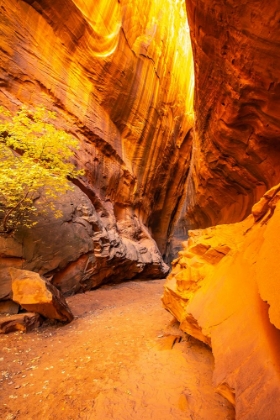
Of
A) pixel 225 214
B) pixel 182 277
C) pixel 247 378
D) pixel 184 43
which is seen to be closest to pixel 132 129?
pixel 225 214

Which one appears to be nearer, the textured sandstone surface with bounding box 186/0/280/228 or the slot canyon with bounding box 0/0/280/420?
the slot canyon with bounding box 0/0/280/420

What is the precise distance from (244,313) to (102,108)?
14148 millimetres

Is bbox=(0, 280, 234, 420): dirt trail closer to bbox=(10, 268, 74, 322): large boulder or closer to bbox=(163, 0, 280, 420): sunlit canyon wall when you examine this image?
bbox=(10, 268, 74, 322): large boulder

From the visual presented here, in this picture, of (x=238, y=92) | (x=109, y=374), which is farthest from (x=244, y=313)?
(x=238, y=92)

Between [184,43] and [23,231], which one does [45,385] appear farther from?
[184,43]

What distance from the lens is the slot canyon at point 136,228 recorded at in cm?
286

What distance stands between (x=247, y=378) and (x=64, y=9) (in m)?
16.2

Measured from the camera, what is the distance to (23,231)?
7.66 meters

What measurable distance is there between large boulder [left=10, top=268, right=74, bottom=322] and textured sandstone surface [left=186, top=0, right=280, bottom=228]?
7.24m

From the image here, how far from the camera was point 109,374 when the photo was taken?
11.7 ft

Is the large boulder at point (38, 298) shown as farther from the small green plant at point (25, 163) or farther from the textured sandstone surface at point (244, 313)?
the textured sandstone surface at point (244, 313)

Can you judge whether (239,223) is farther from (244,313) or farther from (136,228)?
(136,228)

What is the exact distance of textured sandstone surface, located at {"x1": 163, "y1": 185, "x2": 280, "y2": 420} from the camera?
1962mm

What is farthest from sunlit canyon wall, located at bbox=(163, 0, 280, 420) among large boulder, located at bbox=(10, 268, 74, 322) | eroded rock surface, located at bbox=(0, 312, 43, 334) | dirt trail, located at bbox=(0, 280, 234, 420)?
eroded rock surface, located at bbox=(0, 312, 43, 334)
